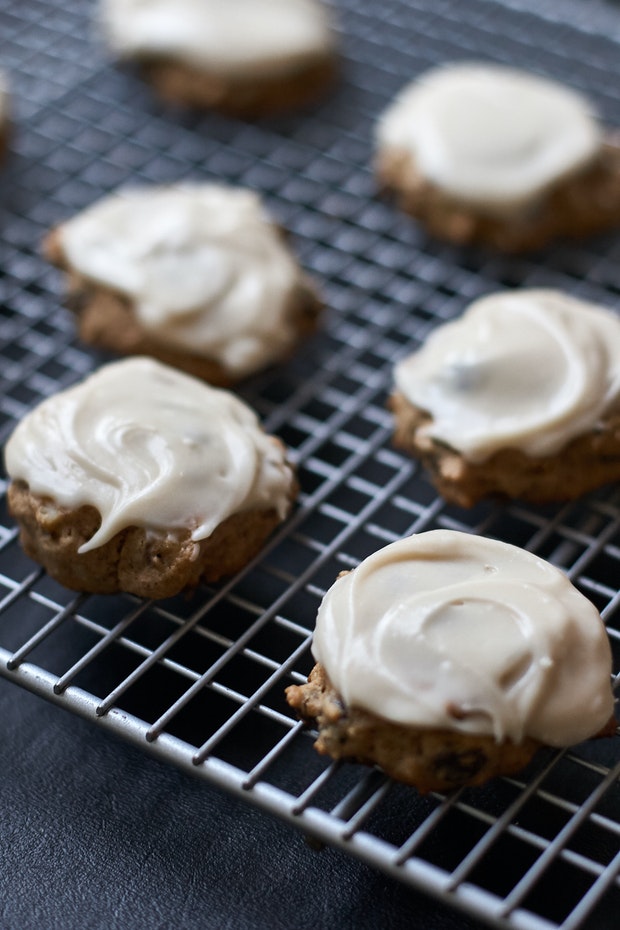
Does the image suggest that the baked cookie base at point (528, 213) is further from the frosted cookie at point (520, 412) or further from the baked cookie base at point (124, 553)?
the baked cookie base at point (124, 553)

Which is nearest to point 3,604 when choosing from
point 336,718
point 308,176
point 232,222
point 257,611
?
point 257,611

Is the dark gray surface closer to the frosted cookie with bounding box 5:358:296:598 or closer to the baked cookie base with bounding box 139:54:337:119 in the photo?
the frosted cookie with bounding box 5:358:296:598

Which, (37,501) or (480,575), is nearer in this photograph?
(480,575)

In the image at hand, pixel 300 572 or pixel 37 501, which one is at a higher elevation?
pixel 37 501

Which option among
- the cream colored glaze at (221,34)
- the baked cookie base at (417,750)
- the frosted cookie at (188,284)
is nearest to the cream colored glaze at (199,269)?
the frosted cookie at (188,284)

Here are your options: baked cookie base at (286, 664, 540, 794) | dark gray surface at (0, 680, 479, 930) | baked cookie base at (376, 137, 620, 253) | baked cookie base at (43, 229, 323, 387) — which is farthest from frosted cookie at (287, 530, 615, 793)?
baked cookie base at (376, 137, 620, 253)

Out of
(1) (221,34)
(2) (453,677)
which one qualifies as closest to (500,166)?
(1) (221,34)

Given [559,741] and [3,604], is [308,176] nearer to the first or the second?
[3,604]
